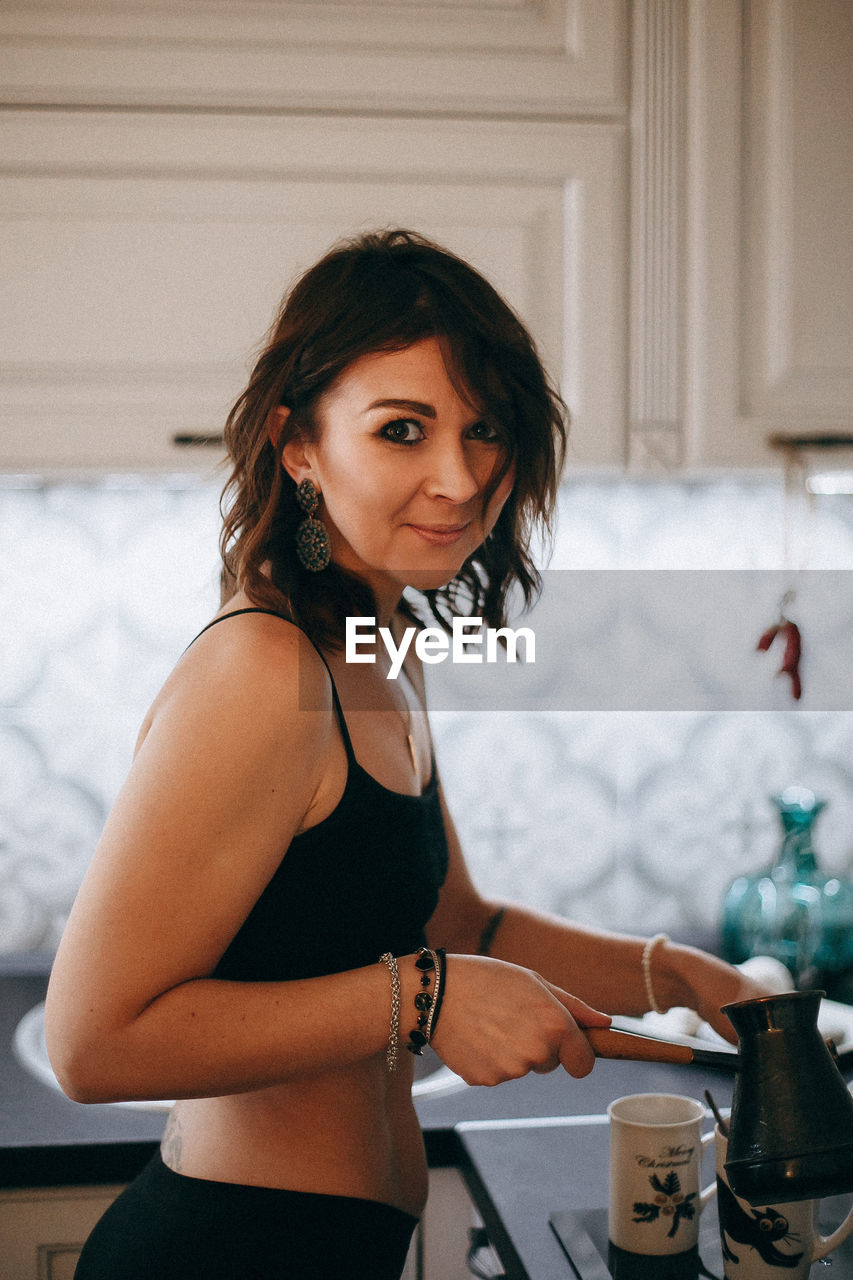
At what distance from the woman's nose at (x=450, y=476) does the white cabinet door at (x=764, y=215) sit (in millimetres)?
565

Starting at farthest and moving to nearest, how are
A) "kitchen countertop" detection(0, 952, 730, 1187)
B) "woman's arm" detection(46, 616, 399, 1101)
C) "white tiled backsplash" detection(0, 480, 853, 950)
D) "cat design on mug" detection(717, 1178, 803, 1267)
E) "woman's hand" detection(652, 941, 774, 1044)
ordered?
"white tiled backsplash" detection(0, 480, 853, 950), "kitchen countertop" detection(0, 952, 730, 1187), "woman's hand" detection(652, 941, 774, 1044), "cat design on mug" detection(717, 1178, 803, 1267), "woman's arm" detection(46, 616, 399, 1101)

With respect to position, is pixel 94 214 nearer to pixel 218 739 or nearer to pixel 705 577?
pixel 218 739

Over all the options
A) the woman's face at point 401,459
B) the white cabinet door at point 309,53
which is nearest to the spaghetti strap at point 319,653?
the woman's face at point 401,459

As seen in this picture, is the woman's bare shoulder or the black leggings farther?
the black leggings

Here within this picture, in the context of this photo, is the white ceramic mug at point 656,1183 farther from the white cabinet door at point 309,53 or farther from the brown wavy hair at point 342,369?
the white cabinet door at point 309,53

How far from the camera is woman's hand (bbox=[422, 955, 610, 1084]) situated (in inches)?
29.3

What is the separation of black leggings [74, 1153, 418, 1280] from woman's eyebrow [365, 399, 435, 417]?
24.9 inches

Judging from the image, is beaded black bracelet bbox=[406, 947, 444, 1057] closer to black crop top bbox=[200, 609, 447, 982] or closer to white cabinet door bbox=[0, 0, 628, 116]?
black crop top bbox=[200, 609, 447, 982]

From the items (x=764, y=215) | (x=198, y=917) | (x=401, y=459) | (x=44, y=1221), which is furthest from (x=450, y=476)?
(x=44, y=1221)

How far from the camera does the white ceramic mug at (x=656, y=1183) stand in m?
0.84

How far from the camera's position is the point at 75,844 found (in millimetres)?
1722

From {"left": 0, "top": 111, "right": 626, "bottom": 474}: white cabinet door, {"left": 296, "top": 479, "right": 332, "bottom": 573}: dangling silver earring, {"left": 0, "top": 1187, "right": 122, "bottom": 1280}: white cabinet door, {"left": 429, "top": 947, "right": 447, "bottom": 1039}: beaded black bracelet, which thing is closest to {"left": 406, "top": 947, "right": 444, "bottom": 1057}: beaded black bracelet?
{"left": 429, "top": 947, "right": 447, "bottom": 1039}: beaded black bracelet

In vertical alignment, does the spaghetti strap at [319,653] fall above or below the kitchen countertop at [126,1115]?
above

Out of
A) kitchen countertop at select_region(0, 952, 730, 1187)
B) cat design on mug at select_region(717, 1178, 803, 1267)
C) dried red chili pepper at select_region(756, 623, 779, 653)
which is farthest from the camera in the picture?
dried red chili pepper at select_region(756, 623, 779, 653)
